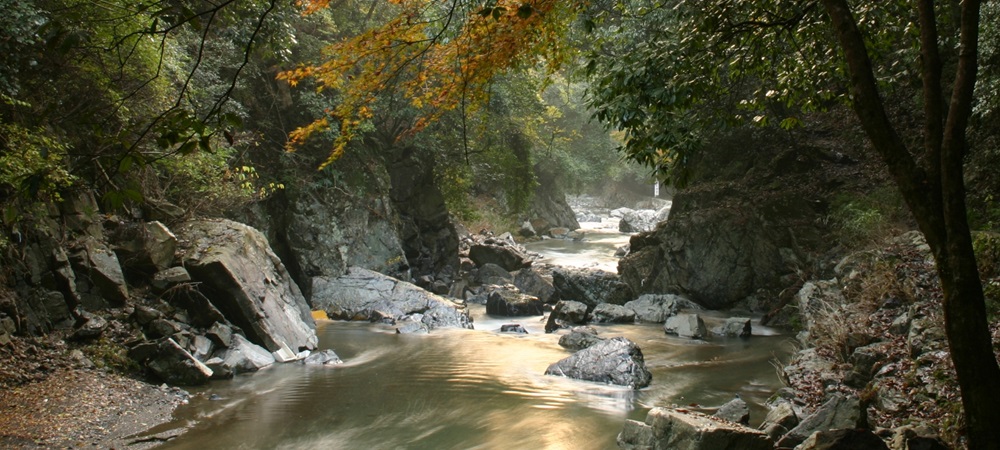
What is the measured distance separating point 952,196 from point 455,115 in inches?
619

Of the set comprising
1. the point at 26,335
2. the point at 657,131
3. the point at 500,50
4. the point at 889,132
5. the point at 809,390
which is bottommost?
the point at 809,390

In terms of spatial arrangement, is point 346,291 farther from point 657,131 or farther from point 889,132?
point 889,132

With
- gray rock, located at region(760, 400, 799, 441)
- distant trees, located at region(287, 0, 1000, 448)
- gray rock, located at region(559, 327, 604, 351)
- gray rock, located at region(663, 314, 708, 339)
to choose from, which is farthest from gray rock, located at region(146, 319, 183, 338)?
gray rock, located at region(663, 314, 708, 339)

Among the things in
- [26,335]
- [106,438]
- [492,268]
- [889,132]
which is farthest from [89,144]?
[492,268]

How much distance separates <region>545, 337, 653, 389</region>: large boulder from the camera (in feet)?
27.6

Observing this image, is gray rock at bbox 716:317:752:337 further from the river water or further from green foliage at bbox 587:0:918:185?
green foliage at bbox 587:0:918:185

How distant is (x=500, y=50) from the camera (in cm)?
607

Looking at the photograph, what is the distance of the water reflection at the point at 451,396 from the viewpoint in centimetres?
638

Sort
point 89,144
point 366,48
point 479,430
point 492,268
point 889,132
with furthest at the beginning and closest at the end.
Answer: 1. point 492,268
2. point 89,144
3. point 479,430
4. point 366,48
5. point 889,132

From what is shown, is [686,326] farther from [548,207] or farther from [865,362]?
[548,207]

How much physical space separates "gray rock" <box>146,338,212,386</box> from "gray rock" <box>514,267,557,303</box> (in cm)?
981

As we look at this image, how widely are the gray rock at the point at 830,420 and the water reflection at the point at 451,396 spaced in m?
1.56

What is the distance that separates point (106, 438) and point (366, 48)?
4.28 metres

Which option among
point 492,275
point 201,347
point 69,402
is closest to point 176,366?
point 201,347
